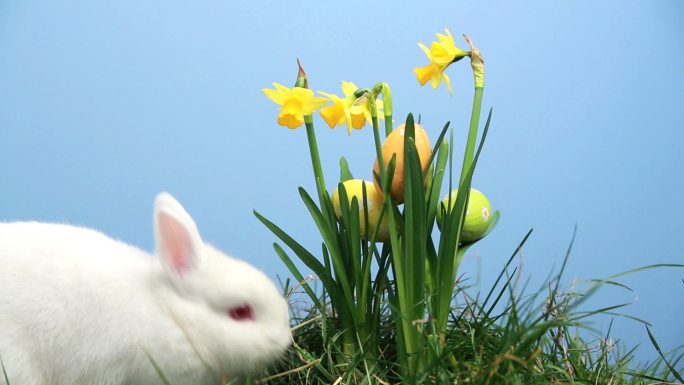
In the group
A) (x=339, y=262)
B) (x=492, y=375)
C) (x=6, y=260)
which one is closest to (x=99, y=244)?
(x=6, y=260)

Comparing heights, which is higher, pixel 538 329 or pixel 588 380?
pixel 538 329

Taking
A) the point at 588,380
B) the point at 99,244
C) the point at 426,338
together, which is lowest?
the point at 588,380

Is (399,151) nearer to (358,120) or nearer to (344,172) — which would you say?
(358,120)

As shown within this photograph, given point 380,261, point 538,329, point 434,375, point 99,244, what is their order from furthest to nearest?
1. point 380,261
2. point 99,244
3. point 434,375
4. point 538,329

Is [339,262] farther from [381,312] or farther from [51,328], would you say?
[51,328]

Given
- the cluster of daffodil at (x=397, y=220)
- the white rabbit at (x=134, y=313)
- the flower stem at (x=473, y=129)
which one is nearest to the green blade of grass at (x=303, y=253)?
the cluster of daffodil at (x=397, y=220)

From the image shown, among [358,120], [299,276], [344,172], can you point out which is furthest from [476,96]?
[299,276]

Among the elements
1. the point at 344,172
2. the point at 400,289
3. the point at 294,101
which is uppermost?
the point at 294,101
